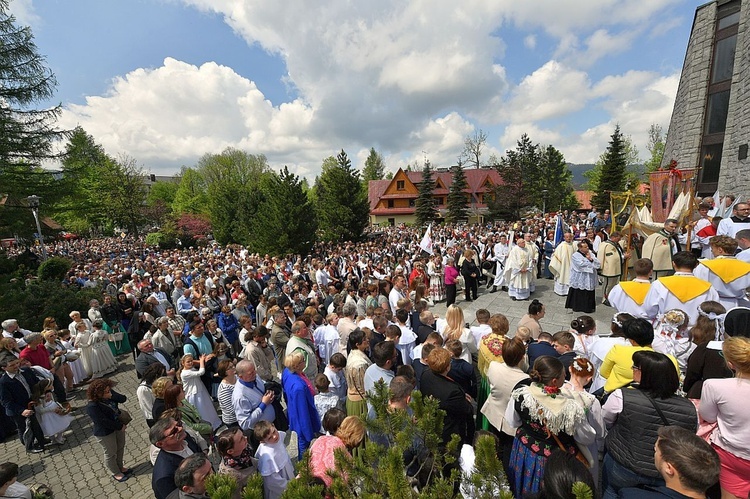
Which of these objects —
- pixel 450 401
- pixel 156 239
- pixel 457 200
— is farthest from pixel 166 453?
pixel 457 200

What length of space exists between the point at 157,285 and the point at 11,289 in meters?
3.65

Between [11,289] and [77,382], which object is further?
[11,289]

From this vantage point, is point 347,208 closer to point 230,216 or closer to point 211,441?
point 230,216

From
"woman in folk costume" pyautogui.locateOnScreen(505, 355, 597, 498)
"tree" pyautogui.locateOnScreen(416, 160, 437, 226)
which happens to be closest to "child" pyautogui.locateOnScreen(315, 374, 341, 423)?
"woman in folk costume" pyautogui.locateOnScreen(505, 355, 597, 498)

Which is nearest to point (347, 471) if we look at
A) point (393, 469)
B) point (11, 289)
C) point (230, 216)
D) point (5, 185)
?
point (393, 469)

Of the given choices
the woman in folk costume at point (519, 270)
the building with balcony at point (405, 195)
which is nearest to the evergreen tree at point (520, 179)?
the building with balcony at point (405, 195)

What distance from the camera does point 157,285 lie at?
11.3 meters

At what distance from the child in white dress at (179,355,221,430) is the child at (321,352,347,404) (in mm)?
1890

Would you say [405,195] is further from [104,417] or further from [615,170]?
[104,417]

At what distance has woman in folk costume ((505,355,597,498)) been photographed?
245 centimetres

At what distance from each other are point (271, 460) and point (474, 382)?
2.54 metres

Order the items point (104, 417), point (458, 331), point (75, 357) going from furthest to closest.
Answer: point (75, 357) < point (458, 331) < point (104, 417)

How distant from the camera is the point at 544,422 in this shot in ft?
8.20

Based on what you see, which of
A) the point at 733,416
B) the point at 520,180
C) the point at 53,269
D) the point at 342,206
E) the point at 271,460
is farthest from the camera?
the point at 520,180
